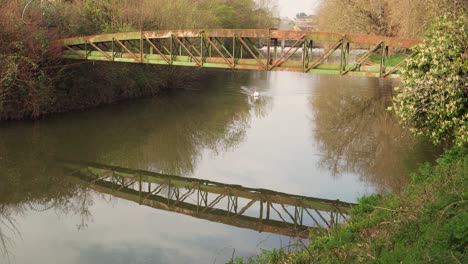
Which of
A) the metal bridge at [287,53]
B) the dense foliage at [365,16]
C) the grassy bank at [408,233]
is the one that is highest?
the dense foliage at [365,16]

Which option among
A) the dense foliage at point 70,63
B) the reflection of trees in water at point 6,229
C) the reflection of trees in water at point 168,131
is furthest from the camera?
the dense foliage at point 70,63

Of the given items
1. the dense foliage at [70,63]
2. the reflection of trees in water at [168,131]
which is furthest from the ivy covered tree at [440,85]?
the dense foliage at [70,63]

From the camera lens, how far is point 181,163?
16047 mm

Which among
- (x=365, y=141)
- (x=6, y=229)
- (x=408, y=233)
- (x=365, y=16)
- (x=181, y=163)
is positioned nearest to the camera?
(x=408, y=233)

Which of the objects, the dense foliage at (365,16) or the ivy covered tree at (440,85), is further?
the dense foliage at (365,16)

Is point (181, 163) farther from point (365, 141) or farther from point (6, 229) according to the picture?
point (365, 141)

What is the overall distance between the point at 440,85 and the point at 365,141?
6.70 metres

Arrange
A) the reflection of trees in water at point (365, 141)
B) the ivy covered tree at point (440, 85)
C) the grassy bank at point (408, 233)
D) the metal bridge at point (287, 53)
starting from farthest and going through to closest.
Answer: the metal bridge at point (287, 53), the reflection of trees in water at point (365, 141), the ivy covered tree at point (440, 85), the grassy bank at point (408, 233)

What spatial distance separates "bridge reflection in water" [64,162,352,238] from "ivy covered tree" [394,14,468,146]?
316cm

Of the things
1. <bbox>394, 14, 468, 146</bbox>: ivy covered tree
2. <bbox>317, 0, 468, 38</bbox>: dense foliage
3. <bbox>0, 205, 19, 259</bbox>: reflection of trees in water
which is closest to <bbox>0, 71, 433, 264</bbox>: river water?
<bbox>0, 205, 19, 259</bbox>: reflection of trees in water

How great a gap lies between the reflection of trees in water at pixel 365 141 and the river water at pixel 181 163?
0.05m

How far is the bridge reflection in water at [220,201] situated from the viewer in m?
11.1

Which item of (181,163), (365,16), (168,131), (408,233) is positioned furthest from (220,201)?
(365,16)

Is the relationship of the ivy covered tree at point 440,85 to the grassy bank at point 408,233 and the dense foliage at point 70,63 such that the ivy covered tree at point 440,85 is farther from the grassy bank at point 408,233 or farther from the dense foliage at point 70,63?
the dense foliage at point 70,63
